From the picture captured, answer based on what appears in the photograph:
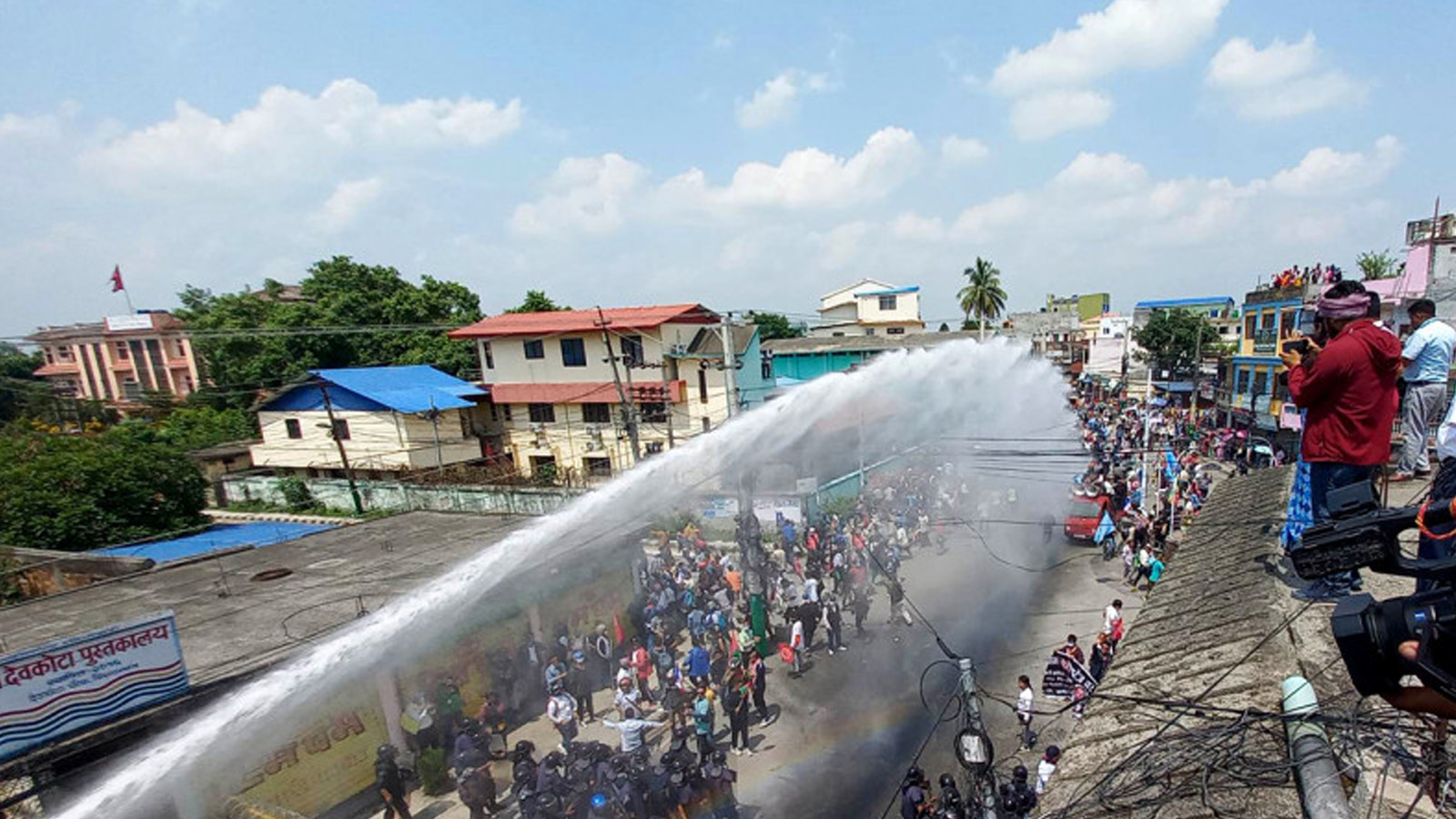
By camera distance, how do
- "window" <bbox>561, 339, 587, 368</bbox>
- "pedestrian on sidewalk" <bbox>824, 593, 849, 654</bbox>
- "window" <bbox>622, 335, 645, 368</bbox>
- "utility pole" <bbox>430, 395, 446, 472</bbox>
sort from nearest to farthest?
"pedestrian on sidewalk" <bbox>824, 593, 849, 654</bbox> < "utility pole" <bbox>430, 395, 446, 472</bbox> < "window" <bbox>622, 335, 645, 368</bbox> < "window" <bbox>561, 339, 587, 368</bbox>

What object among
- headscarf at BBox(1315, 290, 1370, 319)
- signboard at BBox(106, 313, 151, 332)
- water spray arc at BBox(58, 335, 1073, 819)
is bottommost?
water spray arc at BBox(58, 335, 1073, 819)

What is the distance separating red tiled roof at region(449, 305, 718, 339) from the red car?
1867 centimetres

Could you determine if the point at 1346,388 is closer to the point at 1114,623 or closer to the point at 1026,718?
the point at 1026,718

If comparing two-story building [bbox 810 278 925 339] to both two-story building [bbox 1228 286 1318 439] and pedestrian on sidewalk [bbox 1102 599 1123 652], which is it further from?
pedestrian on sidewalk [bbox 1102 599 1123 652]

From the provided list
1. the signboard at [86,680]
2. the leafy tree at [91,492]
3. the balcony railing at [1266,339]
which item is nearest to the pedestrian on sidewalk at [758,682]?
the signboard at [86,680]

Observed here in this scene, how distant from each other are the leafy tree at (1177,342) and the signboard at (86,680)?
53510 mm

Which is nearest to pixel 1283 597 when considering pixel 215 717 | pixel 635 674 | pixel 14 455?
pixel 635 674

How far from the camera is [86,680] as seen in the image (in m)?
8.19

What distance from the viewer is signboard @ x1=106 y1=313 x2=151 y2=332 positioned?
53594mm

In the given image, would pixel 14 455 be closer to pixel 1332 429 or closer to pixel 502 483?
pixel 502 483

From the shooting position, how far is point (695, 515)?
73.8 ft

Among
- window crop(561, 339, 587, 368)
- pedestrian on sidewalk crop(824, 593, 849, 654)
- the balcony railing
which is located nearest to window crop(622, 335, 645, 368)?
window crop(561, 339, 587, 368)

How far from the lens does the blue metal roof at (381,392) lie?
3209cm

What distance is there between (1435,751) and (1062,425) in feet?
81.2
